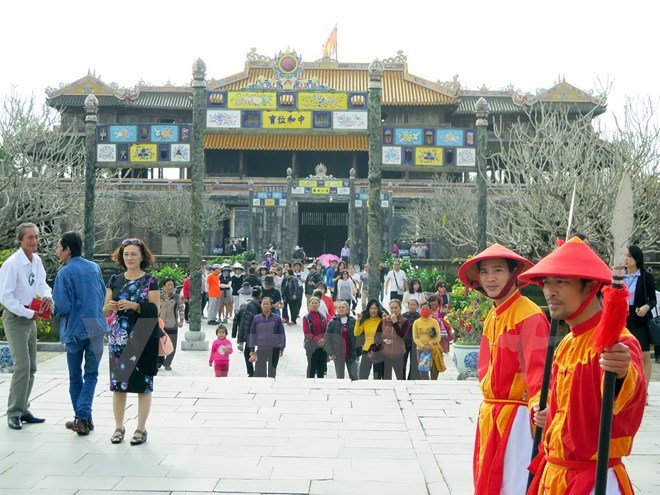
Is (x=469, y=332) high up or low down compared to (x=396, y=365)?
up

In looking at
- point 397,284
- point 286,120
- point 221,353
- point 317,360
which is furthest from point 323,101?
point 221,353

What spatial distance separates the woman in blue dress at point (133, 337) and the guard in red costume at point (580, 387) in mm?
3100

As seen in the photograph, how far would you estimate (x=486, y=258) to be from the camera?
3889mm

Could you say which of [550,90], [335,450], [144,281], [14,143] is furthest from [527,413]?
[550,90]

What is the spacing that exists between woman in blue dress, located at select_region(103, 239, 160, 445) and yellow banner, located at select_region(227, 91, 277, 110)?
22.6 feet

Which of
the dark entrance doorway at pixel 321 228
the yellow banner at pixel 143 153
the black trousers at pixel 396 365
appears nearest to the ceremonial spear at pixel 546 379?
the black trousers at pixel 396 365

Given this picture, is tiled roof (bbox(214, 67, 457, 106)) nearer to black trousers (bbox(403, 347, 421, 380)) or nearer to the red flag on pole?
the red flag on pole

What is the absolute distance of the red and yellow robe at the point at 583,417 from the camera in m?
2.48

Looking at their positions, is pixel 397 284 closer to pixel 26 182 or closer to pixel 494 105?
pixel 26 182

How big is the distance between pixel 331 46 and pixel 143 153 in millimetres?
29876

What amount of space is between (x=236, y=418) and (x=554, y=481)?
372 cm

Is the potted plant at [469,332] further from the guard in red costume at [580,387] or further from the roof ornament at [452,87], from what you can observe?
the roof ornament at [452,87]

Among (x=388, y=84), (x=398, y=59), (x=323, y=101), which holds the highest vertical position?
(x=398, y=59)

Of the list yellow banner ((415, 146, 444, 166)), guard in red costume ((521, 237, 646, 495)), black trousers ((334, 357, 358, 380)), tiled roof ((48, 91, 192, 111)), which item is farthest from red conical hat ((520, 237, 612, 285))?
tiled roof ((48, 91, 192, 111))
